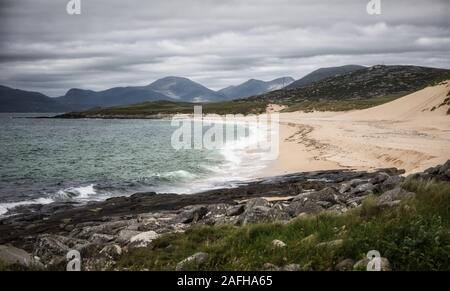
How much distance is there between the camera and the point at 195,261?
841 cm

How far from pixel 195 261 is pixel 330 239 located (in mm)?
2743

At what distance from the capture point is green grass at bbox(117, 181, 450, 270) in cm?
775

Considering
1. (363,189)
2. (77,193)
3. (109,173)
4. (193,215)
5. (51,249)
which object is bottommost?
(109,173)

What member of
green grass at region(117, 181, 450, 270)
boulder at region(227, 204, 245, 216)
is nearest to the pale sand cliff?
boulder at region(227, 204, 245, 216)

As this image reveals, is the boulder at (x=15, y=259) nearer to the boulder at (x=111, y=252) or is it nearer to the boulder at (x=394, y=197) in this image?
the boulder at (x=111, y=252)

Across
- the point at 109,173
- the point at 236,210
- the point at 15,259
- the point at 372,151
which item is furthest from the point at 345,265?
the point at 109,173

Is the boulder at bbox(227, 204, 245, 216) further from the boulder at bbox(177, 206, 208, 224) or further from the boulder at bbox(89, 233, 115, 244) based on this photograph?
the boulder at bbox(89, 233, 115, 244)

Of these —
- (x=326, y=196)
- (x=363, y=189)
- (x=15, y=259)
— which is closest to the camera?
(x=15, y=259)

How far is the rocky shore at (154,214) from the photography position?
1097cm

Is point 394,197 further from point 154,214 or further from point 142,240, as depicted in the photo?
point 154,214

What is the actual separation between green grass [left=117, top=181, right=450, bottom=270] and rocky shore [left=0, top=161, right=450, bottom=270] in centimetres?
49
